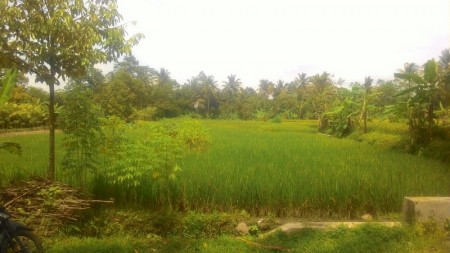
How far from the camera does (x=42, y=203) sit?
11.6ft

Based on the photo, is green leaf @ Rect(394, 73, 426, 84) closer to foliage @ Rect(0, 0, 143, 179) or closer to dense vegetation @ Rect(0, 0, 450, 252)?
dense vegetation @ Rect(0, 0, 450, 252)

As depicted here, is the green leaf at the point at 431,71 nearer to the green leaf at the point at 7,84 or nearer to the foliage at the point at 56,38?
the foliage at the point at 56,38

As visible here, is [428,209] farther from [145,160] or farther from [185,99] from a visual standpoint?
[185,99]

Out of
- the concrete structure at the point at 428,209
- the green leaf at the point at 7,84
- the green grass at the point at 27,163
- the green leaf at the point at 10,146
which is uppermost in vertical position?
the green leaf at the point at 7,84

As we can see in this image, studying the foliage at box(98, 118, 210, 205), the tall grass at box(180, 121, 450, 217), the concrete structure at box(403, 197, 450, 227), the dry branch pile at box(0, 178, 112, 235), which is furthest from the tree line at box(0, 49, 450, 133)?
the concrete structure at box(403, 197, 450, 227)

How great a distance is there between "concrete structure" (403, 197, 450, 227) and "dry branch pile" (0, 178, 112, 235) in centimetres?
358

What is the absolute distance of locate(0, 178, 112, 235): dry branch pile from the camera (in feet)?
11.3

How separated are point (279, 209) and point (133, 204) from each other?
189 centimetres

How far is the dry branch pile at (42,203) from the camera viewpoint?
3436 mm

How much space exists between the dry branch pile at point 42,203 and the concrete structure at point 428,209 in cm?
358

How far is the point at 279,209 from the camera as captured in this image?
4328mm

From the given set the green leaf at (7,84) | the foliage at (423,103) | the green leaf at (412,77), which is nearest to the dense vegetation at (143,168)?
the green leaf at (7,84)

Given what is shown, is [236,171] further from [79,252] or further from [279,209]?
[79,252]

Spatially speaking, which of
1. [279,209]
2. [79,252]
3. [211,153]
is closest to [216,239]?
[279,209]
